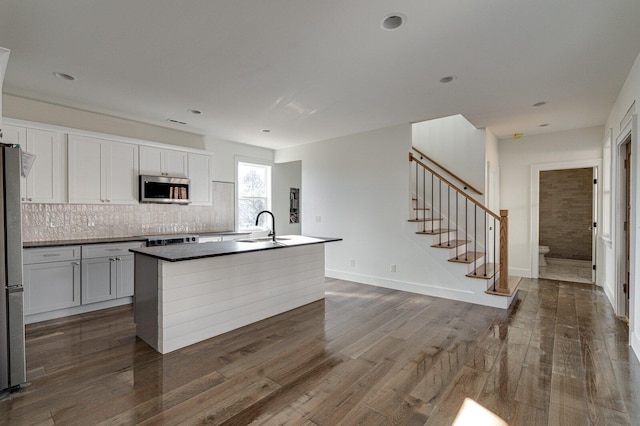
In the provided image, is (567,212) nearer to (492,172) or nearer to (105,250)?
(492,172)

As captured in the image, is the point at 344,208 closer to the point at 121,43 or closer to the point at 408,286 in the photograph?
the point at 408,286

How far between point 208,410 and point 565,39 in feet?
12.2

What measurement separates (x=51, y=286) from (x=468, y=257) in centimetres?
540

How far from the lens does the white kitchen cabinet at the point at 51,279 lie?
11.1 feet

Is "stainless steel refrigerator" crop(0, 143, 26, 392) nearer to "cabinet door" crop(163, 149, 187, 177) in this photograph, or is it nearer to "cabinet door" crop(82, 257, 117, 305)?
"cabinet door" crop(82, 257, 117, 305)

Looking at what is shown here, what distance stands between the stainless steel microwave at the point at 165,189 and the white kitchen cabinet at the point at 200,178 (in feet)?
0.45

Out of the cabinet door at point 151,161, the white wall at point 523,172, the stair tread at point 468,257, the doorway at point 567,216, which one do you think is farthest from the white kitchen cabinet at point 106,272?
the doorway at point 567,216

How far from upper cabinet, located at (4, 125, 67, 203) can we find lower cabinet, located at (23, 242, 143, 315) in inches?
28.2

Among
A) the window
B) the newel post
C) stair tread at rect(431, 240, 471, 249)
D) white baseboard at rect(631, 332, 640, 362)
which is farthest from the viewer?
the window

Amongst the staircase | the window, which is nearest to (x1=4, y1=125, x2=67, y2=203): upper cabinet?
the window

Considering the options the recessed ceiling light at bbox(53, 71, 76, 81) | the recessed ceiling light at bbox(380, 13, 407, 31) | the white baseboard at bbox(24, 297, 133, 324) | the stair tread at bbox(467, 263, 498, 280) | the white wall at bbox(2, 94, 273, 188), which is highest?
the recessed ceiling light at bbox(53, 71, 76, 81)

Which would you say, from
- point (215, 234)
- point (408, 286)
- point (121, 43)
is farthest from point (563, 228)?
point (121, 43)

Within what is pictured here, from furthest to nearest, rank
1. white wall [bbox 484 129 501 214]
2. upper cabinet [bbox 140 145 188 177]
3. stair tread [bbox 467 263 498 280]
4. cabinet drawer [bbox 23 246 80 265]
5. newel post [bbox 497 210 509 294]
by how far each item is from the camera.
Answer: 1. white wall [bbox 484 129 501 214]
2. upper cabinet [bbox 140 145 188 177]
3. stair tread [bbox 467 263 498 280]
4. newel post [bbox 497 210 509 294]
5. cabinet drawer [bbox 23 246 80 265]

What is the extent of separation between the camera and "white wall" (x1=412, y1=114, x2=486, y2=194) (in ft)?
16.5
